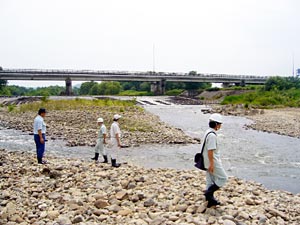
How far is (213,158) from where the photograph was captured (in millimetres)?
7164

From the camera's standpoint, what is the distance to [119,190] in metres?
8.70

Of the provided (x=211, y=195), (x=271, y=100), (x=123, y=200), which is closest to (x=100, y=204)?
(x=123, y=200)

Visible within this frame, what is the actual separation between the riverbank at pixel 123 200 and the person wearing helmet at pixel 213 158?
2.02 ft

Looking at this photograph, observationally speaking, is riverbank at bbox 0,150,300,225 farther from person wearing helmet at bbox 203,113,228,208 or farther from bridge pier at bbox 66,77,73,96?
bridge pier at bbox 66,77,73,96

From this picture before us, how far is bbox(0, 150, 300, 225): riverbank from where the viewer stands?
23.0 feet

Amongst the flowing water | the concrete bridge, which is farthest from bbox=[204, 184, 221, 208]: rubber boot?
the concrete bridge

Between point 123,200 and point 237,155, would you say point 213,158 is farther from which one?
point 237,155

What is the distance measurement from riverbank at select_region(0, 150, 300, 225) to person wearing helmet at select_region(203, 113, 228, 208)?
0.62 m

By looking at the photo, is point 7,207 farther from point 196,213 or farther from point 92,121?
point 92,121

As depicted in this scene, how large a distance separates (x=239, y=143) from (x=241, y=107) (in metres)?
30.4

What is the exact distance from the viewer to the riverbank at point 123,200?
23.0 feet

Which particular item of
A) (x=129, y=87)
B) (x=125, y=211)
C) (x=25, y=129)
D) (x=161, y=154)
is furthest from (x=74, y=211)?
(x=129, y=87)

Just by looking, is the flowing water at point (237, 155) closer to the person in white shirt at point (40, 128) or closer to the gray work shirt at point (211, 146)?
the person in white shirt at point (40, 128)

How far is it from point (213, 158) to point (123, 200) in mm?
2530
